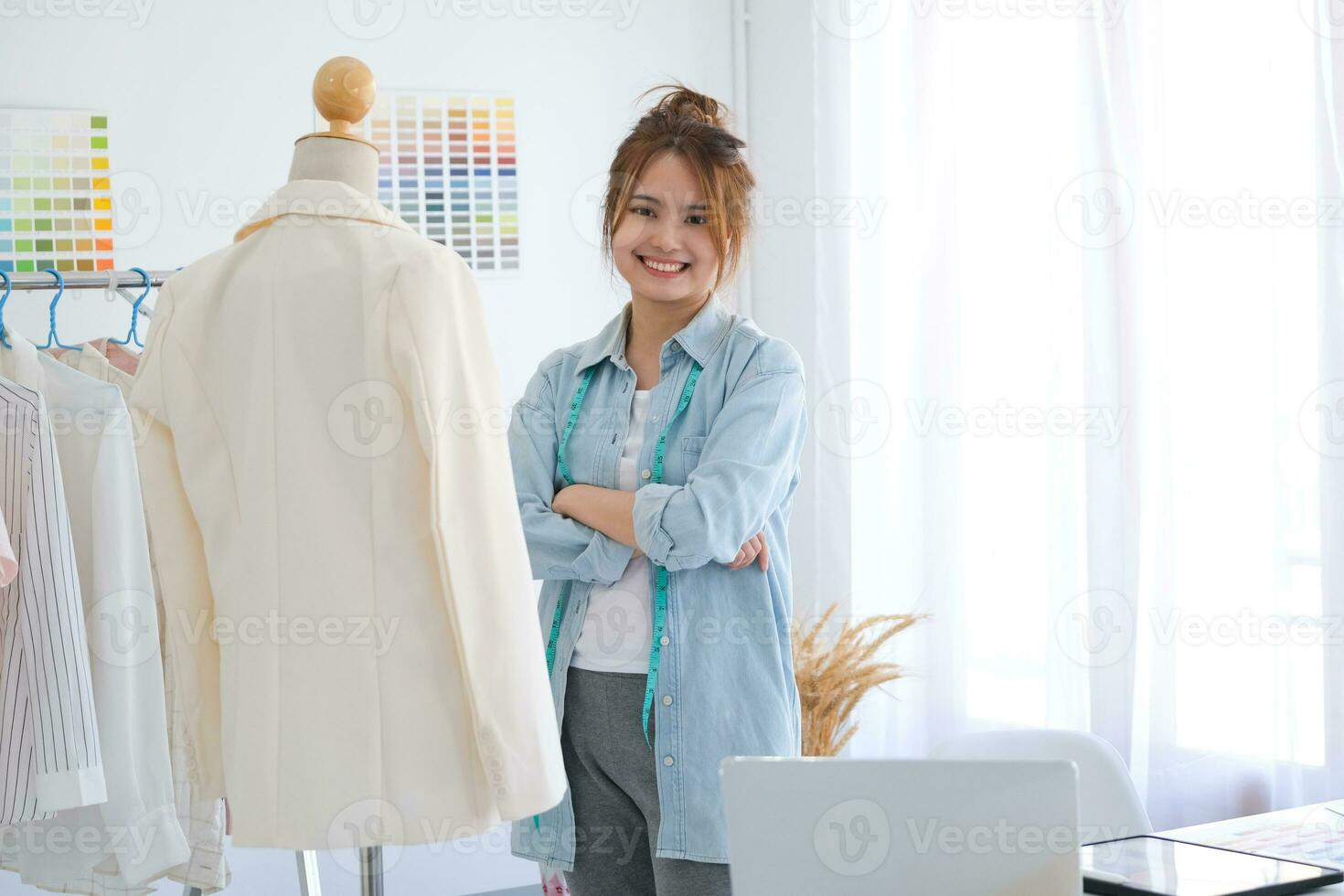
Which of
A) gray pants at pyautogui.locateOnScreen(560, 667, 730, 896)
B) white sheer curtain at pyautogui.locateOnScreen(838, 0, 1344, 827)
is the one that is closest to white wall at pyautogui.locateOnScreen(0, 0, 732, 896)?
white sheer curtain at pyautogui.locateOnScreen(838, 0, 1344, 827)

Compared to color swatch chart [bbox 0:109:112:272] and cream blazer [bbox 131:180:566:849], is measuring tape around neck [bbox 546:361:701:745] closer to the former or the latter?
cream blazer [bbox 131:180:566:849]

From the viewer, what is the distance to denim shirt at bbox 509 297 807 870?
63.6 inches

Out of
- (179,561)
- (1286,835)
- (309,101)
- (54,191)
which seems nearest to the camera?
(179,561)

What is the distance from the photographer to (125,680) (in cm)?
213

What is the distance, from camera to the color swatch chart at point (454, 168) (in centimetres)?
354

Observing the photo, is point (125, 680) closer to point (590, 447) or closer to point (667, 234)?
point (590, 447)

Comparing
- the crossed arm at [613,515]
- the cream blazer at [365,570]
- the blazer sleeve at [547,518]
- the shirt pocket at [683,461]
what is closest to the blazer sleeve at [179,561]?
the cream blazer at [365,570]

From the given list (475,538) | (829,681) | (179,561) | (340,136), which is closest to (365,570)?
(475,538)

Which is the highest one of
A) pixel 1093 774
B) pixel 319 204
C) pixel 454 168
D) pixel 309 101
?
pixel 309 101

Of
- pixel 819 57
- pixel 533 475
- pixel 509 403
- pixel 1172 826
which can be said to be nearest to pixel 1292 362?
pixel 1172 826

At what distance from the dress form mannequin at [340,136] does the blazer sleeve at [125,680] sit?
865mm

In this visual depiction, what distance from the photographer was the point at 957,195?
10.2 ft

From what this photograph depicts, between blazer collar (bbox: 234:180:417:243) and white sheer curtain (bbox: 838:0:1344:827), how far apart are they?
66.7 inches

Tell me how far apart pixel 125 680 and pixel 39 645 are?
237 millimetres
